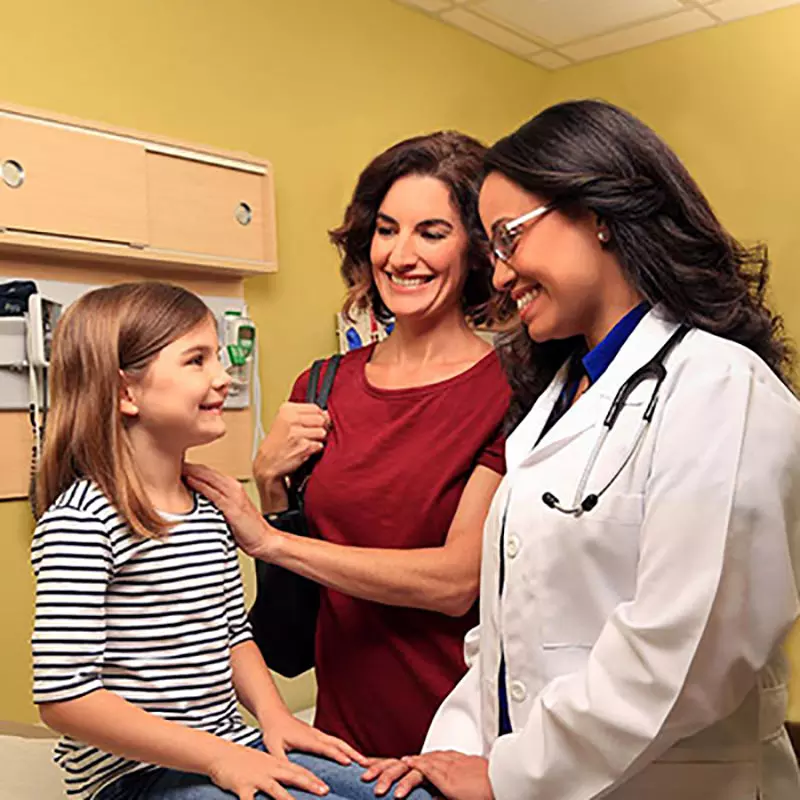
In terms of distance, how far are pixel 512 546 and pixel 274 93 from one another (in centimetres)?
219

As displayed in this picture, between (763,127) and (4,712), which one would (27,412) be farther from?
(763,127)

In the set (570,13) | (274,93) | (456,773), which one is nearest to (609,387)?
(456,773)

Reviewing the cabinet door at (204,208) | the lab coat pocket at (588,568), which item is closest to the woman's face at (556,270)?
the lab coat pocket at (588,568)

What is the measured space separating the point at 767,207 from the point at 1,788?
3156 millimetres

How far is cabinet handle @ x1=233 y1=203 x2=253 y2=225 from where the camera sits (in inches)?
112

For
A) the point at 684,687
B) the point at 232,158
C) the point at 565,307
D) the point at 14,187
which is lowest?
the point at 684,687

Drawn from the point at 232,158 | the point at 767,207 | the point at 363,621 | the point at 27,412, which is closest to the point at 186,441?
the point at 363,621

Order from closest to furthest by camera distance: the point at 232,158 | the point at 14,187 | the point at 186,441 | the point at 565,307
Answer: the point at 565,307
the point at 186,441
the point at 14,187
the point at 232,158

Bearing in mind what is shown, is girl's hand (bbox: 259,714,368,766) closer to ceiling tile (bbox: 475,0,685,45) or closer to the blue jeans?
the blue jeans

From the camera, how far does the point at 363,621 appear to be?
5.18ft

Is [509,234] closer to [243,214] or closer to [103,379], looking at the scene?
[103,379]

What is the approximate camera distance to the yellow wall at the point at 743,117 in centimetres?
362

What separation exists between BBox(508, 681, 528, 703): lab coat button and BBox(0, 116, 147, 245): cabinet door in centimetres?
166

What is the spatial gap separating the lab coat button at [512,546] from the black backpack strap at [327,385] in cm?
59
